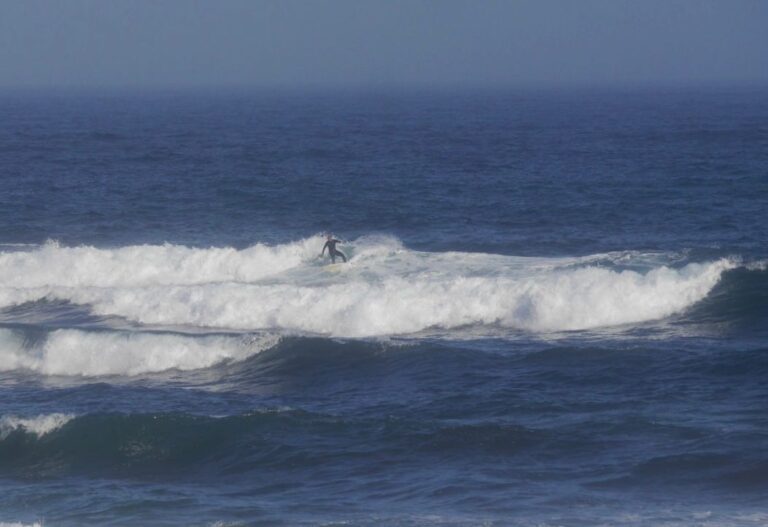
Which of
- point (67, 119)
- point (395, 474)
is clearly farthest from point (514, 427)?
point (67, 119)

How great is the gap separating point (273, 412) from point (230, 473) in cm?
214

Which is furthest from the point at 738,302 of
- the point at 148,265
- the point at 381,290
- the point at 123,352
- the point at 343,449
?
the point at 148,265

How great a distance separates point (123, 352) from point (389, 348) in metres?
6.26

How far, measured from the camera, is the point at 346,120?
95625 millimetres

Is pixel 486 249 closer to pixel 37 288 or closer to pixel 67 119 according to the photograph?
pixel 37 288

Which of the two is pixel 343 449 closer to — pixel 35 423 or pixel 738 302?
pixel 35 423

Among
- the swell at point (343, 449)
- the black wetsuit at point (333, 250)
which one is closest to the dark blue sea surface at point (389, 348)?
the swell at point (343, 449)

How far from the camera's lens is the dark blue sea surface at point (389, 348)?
17.2 meters

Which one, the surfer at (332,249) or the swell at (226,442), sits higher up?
the surfer at (332,249)

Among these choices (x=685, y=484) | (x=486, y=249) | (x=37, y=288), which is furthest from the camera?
(x=486, y=249)

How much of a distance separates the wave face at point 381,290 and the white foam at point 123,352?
8.67 ft

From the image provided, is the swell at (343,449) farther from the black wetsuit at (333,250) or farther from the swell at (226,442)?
the black wetsuit at (333,250)

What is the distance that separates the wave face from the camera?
1096 inches

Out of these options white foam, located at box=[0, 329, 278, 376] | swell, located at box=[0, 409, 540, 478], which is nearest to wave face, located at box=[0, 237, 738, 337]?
white foam, located at box=[0, 329, 278, 376]
